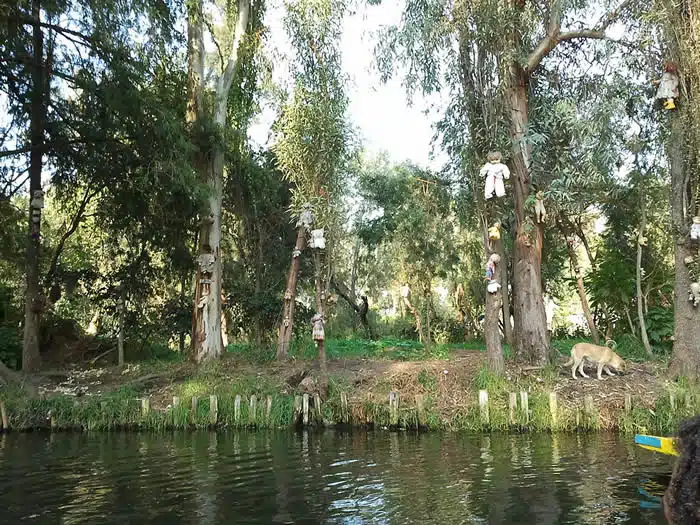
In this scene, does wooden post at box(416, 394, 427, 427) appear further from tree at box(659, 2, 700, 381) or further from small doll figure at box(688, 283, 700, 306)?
small doll figure at box(688, 283, 700, 306)

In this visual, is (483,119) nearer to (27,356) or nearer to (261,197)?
(261,197)

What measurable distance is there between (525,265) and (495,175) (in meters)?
2.41

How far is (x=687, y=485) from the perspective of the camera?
1.67 metres

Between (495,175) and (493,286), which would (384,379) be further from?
(495,175)

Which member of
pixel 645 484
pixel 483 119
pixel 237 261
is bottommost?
pixel 645 484

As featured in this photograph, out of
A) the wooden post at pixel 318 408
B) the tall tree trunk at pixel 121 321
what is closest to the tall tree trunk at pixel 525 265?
the wooden post at pixel 318 408

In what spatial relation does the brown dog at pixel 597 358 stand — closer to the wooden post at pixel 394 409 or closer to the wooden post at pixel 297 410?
the wooden post at pixel 394 409

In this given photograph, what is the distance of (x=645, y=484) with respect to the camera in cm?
650

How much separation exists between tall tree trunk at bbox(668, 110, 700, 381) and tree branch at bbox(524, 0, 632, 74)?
225cm

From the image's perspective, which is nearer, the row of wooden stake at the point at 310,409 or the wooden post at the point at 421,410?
the row of wooden stake at the point at 310,409

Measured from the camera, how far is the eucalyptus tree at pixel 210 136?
1470 centimetres

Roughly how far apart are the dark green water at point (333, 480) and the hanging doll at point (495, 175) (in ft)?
13.9

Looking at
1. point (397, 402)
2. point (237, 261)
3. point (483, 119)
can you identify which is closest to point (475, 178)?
point (483, 119)

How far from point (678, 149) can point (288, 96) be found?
27.3 ft
